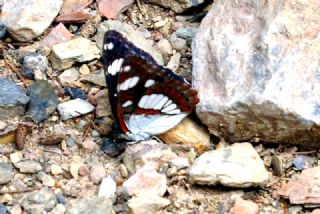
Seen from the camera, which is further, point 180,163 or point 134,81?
point 134,81

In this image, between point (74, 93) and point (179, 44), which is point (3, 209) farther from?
point (179, 44)

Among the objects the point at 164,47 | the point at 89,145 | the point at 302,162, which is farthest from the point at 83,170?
the point at 302,162

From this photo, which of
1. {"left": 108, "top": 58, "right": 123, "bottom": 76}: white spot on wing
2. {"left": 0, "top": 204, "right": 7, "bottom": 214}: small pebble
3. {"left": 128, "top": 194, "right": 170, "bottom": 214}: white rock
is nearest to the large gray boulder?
{"left": 108, "top": 58, "right": 123, "bottom": 76}: white spot on wing

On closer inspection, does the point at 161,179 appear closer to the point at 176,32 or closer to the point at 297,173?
the point at 297,173

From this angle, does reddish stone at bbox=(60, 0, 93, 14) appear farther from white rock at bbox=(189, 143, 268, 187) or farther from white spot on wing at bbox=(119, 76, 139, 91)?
white rock at bbox=(189, 143, 268, 187)

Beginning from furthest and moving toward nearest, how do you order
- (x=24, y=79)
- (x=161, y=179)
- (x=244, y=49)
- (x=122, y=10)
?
(x=122, y=10) → (x=24, y=79) → (x=244, y=49) → (x=161, y=179)

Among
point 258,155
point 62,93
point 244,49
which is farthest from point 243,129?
point 62,93

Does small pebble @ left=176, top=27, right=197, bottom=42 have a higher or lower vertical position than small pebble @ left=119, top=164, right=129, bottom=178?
higher
